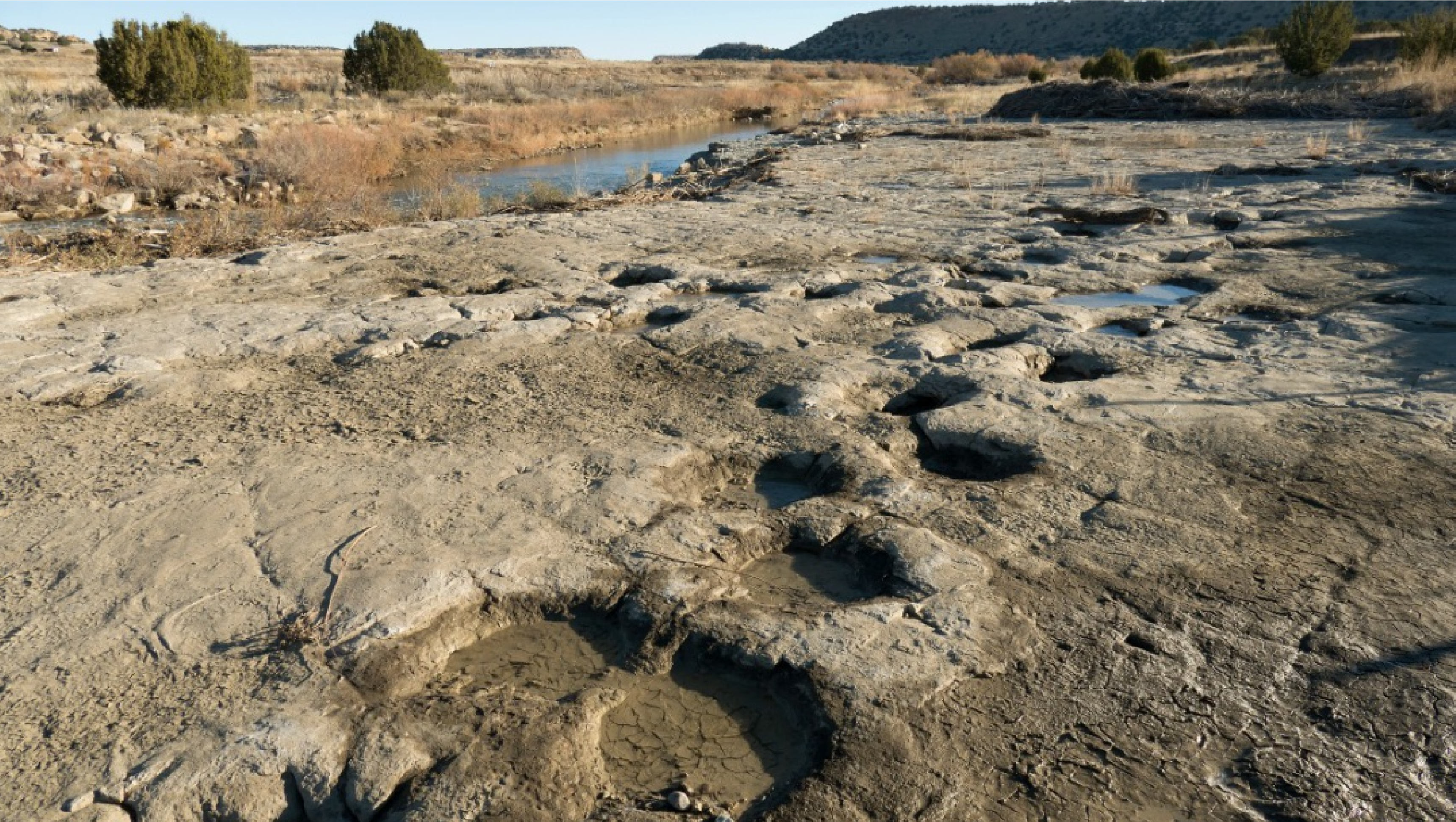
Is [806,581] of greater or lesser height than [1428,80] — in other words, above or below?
below

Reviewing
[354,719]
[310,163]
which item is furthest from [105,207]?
[354,719]

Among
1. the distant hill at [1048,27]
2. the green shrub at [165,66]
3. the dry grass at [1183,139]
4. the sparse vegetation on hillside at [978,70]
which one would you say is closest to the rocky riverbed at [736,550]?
the dry grass at [1183,139]

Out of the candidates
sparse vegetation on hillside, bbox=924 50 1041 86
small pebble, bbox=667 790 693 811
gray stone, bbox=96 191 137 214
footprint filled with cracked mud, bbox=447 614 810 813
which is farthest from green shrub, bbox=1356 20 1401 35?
small pebble, bbox=667 790 693 811

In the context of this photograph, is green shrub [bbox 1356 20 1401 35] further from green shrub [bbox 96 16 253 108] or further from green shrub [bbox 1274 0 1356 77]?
green shrub [bbox 96 16 253 108]

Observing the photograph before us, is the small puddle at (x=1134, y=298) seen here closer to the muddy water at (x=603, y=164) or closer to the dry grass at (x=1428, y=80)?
the muddy water at (x=603, y=164)

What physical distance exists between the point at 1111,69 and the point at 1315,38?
5230 mm

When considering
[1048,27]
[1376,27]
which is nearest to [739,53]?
[1048,27]

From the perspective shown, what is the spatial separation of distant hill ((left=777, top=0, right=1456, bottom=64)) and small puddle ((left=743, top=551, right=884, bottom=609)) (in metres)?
50.3

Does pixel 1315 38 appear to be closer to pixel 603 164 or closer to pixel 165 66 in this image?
pixel 603 164

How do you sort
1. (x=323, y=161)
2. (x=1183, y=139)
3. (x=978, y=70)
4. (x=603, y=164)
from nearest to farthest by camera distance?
1. (x=1183, y=139)
2. (x=323, y=161)
3. (x=603, y=164)
4. (x=978, y=70)

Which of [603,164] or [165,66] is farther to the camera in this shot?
[165,66]

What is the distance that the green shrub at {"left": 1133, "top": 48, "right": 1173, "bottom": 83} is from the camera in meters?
24.8

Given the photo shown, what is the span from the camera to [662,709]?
2.62 m

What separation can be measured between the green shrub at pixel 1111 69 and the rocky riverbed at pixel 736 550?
69.4ft
